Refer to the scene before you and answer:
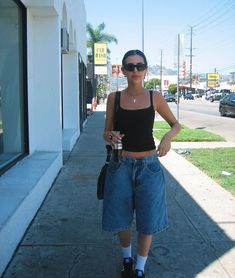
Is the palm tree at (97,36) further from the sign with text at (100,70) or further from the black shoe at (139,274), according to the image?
the black shoe at (139,274)

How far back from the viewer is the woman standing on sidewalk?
12.1 ft

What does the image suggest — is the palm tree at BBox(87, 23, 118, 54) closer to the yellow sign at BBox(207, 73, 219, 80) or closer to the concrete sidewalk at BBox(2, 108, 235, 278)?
the concrete sidewalk at BBox(2, 108, 235, 278)

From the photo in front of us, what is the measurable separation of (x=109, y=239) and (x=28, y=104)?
382 centimetres

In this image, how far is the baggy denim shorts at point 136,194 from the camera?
12.2ft

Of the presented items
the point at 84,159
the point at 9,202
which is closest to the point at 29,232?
the point at 9,202

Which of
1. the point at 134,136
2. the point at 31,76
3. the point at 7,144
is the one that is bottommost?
the point at 7,144

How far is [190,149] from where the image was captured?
1234 cm

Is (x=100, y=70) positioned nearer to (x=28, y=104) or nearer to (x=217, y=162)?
(x=217, y=162)

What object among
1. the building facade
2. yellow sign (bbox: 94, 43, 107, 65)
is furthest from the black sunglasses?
yellow sign (bbox: 94, 43, 107, 65)

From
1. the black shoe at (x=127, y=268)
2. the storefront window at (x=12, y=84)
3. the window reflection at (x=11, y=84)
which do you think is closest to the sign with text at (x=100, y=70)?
the storefront window at (x=12, y=84)

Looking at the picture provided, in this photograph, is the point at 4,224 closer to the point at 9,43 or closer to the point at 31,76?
the point at 9,43

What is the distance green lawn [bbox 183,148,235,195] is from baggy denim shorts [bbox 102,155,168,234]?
3.75m

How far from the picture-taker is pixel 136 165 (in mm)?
3719

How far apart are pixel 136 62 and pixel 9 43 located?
4040 millimetres
